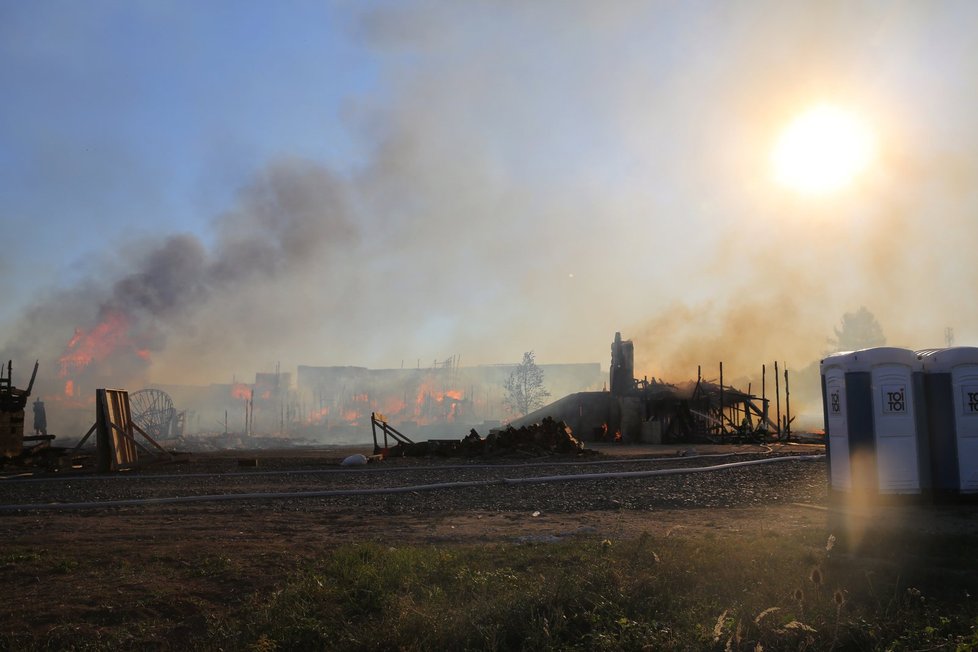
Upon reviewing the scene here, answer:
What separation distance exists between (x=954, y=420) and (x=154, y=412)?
3875 inches

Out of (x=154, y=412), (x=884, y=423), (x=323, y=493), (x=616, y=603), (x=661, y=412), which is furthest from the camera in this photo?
(x=154, y=412)

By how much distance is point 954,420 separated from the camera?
36.3 feet

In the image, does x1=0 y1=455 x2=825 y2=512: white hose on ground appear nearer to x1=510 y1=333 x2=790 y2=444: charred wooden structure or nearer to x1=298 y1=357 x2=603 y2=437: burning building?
x1=510 y1=333 x2=790 y2=444: charred wooden structure

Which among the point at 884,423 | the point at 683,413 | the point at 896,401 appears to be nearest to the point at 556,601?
the point at 884,423

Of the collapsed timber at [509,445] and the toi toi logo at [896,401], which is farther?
the collapsed timber at [509,445]

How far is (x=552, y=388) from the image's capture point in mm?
149500

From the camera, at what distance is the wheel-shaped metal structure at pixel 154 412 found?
92375 mm

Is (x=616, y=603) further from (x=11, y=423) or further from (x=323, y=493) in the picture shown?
(x=11, y=423)

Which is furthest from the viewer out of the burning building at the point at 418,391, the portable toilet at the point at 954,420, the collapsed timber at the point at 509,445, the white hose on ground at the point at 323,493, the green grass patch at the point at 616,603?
the burning building at the point at 418,391

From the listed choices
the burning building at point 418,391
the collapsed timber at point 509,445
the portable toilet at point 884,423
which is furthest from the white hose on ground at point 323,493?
the burning building at point 418,391

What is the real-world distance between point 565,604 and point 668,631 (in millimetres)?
820

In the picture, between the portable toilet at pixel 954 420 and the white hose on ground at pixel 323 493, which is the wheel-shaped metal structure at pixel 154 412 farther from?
the portable toilet at pixel 954 420

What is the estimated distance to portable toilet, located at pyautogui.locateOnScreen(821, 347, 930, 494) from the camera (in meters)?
11.0

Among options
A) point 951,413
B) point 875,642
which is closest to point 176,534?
point 875,642
